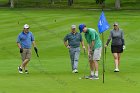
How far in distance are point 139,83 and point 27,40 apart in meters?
5.38

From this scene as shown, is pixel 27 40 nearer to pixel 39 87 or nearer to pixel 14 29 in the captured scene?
pixel 39 87

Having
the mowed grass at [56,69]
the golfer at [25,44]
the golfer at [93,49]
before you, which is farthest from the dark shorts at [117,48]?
the golfer at [25,44]

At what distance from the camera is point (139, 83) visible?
16906 mm

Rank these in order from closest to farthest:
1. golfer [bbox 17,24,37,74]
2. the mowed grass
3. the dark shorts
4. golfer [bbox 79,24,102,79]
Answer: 1. the mowed grass
2. golfer [bbox 79,24,102,79]
3. golfer [bbox 17,24,37,74]
4. the dark shorts

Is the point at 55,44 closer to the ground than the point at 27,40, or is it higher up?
closer to the ground

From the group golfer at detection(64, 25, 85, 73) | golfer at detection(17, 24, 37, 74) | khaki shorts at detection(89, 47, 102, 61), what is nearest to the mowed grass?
golfer at detection(17, 24, 37, 74)

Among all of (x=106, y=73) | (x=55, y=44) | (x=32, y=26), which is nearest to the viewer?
(x=106, y=73)

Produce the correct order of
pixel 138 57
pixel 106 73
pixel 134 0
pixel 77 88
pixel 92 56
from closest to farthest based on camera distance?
pixel 77 88, pixel 92 56, pixel 106 73, pixel 138 57, pixel 134 0

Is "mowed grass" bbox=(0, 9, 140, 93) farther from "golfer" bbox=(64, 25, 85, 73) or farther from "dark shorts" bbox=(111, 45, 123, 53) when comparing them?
"dark shorts" bbox=(111, 45, 123, 53)

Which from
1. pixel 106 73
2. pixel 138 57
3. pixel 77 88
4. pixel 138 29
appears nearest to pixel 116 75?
pixel 106 73

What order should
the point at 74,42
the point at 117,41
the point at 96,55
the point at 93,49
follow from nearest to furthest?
1. the point at 96,55
2. the point at 93,49
3. the point at 74,42
4. the point at 117,41

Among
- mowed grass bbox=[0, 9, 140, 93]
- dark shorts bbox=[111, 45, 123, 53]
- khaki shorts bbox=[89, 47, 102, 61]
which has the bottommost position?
mowed grass bbox=[0, 9, 140, 93]

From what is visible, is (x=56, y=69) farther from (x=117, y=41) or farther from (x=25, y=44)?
(x=117, y=41)

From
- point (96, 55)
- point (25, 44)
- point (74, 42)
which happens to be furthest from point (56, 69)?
point (96, 55)
